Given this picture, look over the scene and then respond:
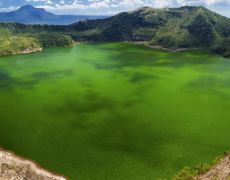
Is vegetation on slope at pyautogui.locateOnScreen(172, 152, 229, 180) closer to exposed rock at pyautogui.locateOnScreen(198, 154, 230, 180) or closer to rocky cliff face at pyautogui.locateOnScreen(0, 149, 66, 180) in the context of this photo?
exposed rock at pyautogui.locateOnScreen(198, 154, 230, 180)

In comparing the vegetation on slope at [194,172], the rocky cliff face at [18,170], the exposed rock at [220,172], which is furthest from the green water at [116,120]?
the rocky cliff face at [18,170]

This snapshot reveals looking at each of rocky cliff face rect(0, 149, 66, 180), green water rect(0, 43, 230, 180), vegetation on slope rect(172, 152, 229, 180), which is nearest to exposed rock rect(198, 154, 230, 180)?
vegetation on slope rect(172, 152, 229, 180)

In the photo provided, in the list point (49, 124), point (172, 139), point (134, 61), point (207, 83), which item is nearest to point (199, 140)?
point (172, 139)

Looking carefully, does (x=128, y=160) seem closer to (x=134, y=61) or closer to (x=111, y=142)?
(x=111, y=142)

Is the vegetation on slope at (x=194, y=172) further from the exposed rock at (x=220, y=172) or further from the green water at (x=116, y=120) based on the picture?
the green water at (x=116, y=120)

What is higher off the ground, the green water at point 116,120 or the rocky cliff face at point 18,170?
the rocky cliff face at point 18,170
